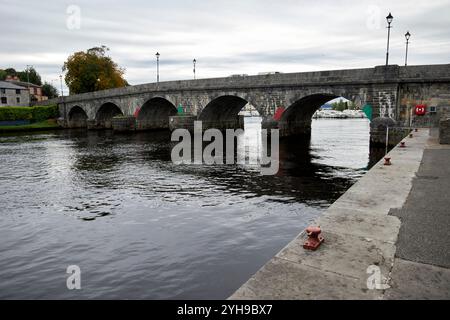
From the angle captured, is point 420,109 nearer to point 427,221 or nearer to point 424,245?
point 427,221

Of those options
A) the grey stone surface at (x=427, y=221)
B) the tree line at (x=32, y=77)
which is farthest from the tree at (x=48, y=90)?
the grey stone surface at (x=427, y=221)

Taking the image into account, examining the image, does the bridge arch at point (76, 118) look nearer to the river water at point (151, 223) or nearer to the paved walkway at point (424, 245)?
the river water at point (151, 223)

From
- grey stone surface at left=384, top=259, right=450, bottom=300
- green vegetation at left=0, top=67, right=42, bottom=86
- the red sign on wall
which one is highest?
green vegetation at left=0, top=67, right=42, bottom=86

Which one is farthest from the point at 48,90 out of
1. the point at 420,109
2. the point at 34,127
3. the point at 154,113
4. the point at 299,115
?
the point at 420,109

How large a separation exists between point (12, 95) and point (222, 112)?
66.0 m

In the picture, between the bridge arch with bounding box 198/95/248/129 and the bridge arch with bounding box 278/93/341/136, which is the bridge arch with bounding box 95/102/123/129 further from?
the bridge arch with bounding box 278/93/341/136

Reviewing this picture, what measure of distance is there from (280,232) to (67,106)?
69.7 metres

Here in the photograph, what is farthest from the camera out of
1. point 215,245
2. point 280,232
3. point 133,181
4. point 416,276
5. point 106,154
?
point 106,154

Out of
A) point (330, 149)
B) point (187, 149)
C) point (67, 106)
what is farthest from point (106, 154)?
point (67, 106)

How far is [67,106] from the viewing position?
70.3m

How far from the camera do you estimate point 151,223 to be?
11.6 meters

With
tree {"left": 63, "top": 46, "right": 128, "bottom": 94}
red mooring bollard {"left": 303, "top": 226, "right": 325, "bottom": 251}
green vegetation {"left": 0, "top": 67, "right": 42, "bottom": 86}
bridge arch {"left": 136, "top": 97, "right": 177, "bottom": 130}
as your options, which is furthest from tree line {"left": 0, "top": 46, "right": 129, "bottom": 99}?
red mooring bollard {"left": 303, "top": 226, "right": 325, "bottom": 251}

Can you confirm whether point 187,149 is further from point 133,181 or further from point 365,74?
point 365,74

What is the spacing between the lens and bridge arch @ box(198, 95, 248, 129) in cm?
4406
